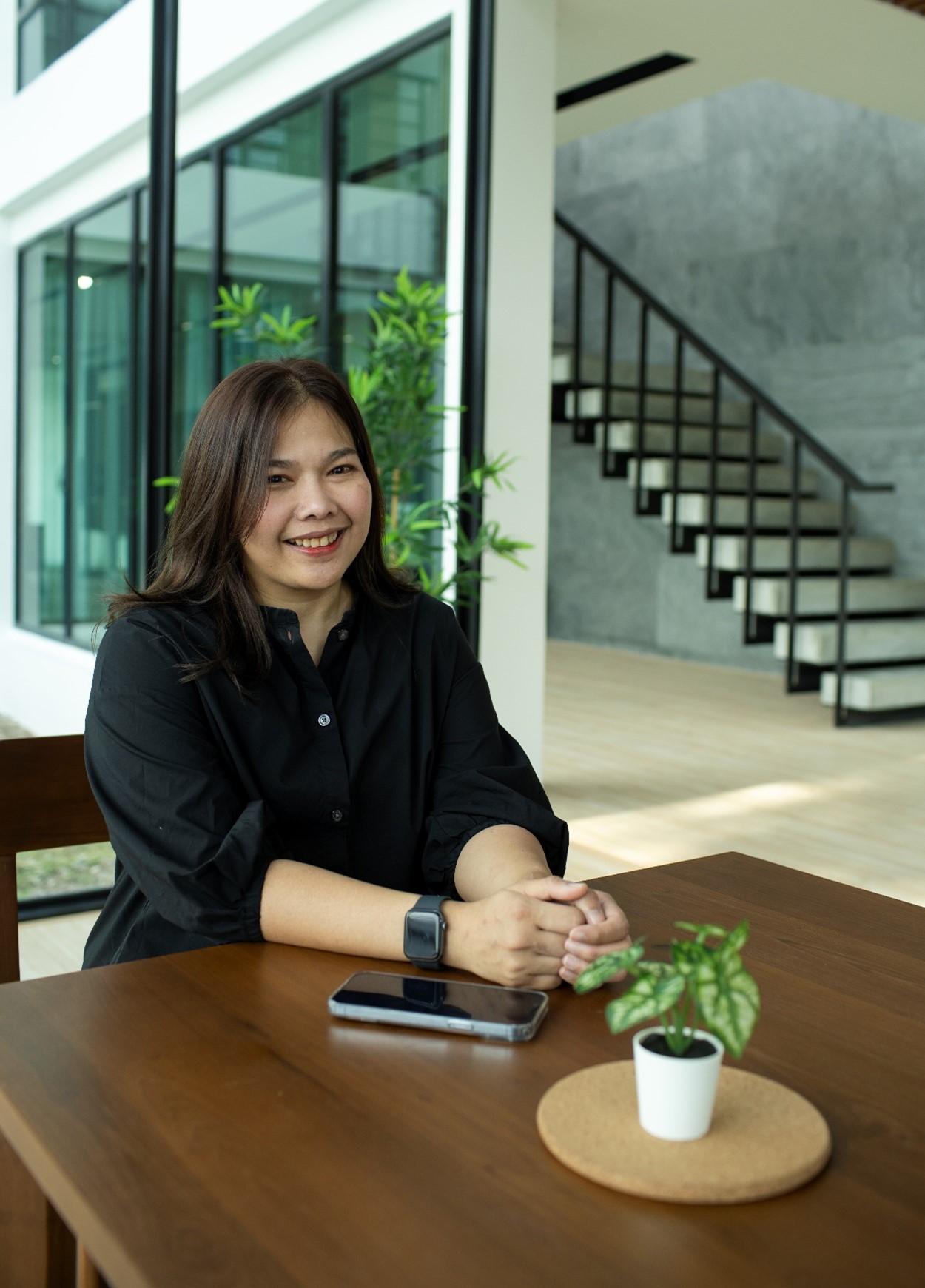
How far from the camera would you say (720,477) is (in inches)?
327

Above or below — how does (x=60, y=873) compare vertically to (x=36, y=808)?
below

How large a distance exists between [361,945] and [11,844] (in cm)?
54

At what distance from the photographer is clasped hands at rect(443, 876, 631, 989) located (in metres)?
1.14

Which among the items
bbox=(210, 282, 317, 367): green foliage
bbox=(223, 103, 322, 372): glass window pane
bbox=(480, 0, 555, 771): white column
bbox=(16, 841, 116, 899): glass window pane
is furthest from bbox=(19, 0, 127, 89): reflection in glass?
bbox=(16, 841, 116, 899): glass window pane

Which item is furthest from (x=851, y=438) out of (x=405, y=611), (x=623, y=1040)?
(x=623, y=1040)

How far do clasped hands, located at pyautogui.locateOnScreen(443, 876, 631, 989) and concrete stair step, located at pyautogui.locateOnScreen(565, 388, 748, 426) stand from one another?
7354 millimetres

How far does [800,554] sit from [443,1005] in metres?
7.03

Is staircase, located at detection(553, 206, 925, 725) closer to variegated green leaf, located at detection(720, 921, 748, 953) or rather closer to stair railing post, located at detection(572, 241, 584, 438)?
stair railing post, located at detection(572, 241, 584, 438)

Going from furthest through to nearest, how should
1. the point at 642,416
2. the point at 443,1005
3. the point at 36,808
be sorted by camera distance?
the point at 642,416
the point at 36,808
the point at 443,1005

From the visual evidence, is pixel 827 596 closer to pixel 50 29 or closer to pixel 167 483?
pixel 167 483

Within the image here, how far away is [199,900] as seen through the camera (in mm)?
1269

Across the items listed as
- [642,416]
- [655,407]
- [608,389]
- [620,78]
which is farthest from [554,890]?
[655,407]

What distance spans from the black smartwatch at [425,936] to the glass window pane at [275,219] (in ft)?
9.81

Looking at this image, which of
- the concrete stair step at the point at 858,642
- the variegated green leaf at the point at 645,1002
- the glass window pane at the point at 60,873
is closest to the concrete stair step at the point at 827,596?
the concrete stair step at the point at 858,642
